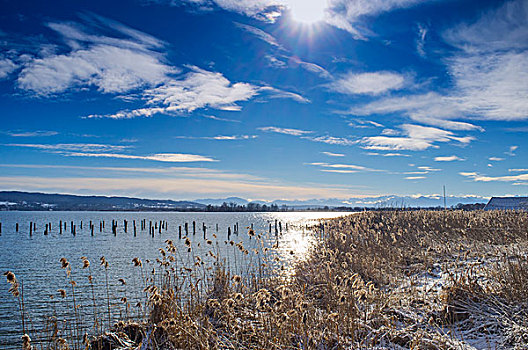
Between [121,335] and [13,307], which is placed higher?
[121,335]

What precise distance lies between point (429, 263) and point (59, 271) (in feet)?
77.1

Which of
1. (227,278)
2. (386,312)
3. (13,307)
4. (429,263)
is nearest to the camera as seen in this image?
(386,312)

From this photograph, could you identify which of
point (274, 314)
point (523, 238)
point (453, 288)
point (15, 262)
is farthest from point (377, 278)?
point (15, 262)

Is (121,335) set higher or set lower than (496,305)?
lower

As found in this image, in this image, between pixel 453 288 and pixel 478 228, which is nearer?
pixel 453 288

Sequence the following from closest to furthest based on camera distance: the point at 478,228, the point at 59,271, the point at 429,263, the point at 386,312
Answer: the point at 386,312 → the point at 429,263 → the point at 478,228 → the point at 59,271

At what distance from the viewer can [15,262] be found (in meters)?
31.4

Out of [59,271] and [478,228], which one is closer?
[478,228]

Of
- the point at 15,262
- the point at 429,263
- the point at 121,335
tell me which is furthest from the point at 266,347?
the point at 15,262

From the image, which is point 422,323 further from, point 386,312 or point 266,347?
point 266,347

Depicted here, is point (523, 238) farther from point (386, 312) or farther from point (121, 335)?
point (121, 335)

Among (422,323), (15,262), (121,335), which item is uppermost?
(422,323)

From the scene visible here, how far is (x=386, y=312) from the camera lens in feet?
27.3

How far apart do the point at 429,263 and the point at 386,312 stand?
243 inches
